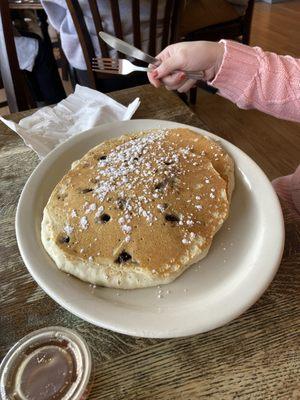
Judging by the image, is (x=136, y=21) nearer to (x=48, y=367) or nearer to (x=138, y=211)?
(x=138, y=211)

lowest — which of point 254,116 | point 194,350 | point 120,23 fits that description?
point 254,116

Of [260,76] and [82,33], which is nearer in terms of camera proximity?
[260,76]

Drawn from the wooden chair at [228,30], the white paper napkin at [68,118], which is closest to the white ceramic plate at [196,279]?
the white paper napkin at [68,118]

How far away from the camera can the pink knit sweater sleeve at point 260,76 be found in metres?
0.73

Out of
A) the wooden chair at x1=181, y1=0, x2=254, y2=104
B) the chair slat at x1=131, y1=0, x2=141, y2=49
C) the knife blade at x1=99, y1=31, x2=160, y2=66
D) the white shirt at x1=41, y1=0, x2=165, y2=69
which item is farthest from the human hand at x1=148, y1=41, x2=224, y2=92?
the wooden chair at x1=181, y1=0, x2=254, y2=104

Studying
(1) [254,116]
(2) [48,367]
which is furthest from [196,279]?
(1) [254,116]

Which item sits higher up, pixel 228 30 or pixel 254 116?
pixel 228 30

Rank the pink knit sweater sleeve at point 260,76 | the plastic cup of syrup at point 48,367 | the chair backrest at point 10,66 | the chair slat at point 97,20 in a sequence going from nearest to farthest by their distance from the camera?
the plastic cup of syrup at point 48,367
the pink knit sweater sleeve at point 260,76
the chair backrest at point 10,66
the chair slat at point 97,20

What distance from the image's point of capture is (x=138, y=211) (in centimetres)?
55

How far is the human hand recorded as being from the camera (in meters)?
0.77

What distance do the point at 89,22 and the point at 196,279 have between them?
1.22m

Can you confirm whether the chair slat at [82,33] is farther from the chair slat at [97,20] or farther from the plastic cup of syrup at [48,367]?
the plastic cup of syrup at [48,367]

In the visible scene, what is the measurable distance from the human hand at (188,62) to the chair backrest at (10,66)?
0.51 m

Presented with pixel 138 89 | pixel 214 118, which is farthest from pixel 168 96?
pixel 214 118
